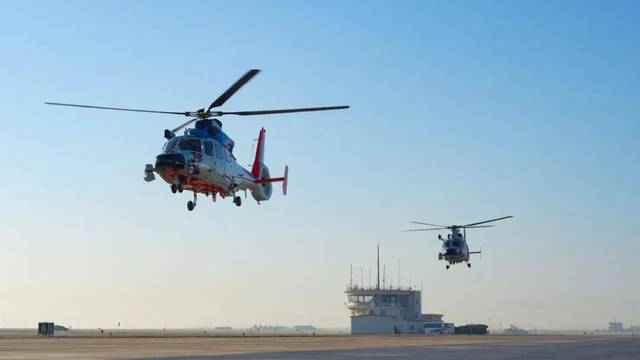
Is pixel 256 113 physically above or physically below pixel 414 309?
above

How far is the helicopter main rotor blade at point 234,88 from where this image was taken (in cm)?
4597

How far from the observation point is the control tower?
15125 cm

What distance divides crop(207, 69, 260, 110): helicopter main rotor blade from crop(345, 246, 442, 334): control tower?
104348mm

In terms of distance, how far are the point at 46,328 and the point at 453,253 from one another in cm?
4969

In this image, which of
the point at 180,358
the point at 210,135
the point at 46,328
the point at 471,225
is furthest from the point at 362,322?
the point at 180,358

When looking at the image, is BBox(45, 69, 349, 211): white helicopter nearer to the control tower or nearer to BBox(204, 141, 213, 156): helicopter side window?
BBox(204, 141, 213, 156): helicopter side window

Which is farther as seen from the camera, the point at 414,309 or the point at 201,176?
the point at 414,309

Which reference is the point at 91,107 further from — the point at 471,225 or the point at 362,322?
the point at 362,322

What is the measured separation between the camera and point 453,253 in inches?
3947

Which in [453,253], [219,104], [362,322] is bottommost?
[362,322]

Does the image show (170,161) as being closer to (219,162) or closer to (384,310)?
(219,162)

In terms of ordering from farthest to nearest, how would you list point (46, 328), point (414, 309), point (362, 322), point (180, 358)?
point (414, 309), point (362, 322), point (46, 328), point (180, 358)

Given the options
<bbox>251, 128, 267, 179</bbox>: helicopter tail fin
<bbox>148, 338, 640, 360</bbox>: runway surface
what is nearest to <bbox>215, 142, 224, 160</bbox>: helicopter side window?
<bbox>251, 128, 267, 179</bbox>: helicopter tail fin

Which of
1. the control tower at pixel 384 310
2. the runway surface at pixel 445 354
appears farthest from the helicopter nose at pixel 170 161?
the control tower at pixel 384 310
